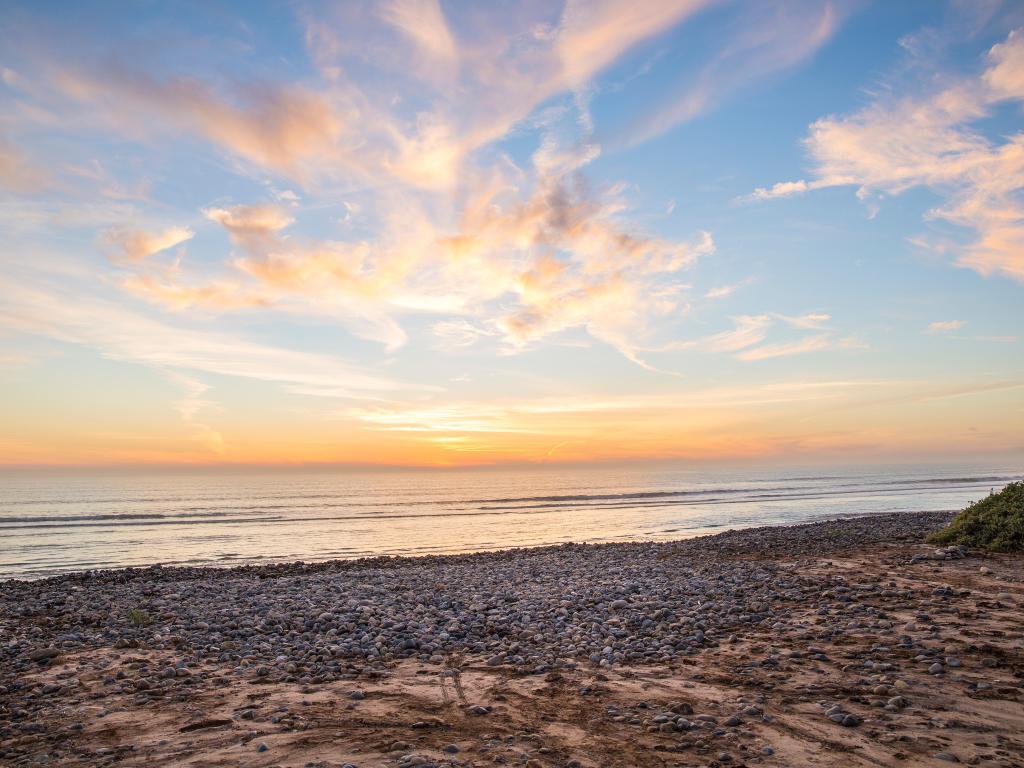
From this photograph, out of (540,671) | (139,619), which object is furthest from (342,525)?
(540,671)

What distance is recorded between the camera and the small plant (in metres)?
12.3

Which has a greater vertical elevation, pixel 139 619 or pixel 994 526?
pixel 994 526

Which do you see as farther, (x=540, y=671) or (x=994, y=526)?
(x=994, y=526)

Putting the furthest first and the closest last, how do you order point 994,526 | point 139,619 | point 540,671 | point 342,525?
point 342,525 → point 994,526 → point 139,619 → point 540,671

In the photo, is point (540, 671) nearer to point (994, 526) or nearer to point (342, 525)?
point (994, 526)

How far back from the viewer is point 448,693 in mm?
8008

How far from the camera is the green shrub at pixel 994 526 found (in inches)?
653

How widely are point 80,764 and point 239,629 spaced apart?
5866mm

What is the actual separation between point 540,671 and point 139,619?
9.01 m

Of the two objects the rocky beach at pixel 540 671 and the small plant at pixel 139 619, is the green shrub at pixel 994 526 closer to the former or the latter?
the rocky beach at pixel 540 671

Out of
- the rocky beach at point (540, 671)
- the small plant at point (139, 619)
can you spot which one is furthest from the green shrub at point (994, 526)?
the small plant at point (139, 619)

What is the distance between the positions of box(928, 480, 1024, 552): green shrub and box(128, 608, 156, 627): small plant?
21.8m

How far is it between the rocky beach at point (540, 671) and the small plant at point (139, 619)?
6cm

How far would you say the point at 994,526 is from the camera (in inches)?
679
